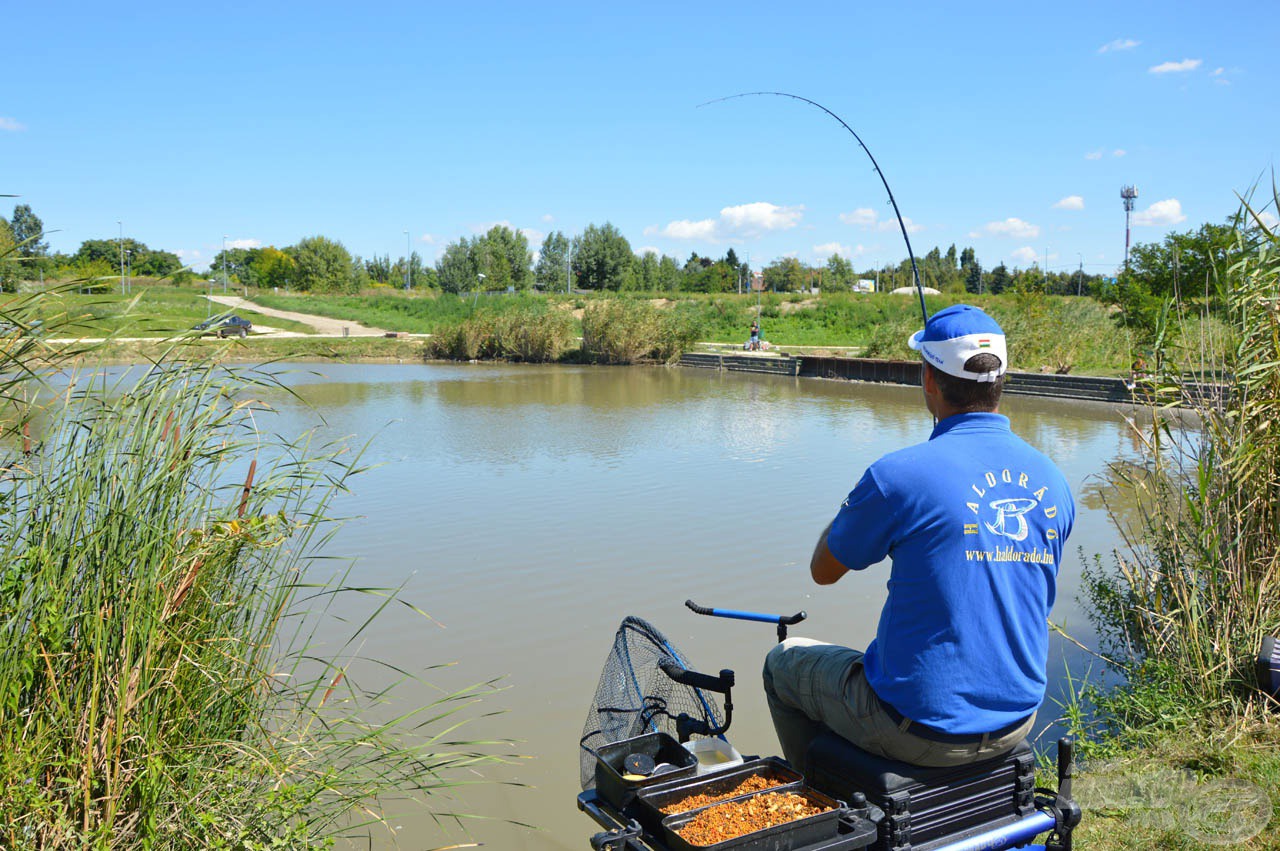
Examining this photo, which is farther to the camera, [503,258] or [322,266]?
[503,258]

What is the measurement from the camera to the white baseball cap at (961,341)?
246 cm

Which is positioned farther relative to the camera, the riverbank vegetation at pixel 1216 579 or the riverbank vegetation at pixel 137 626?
the riverbank vegetation at pixel 1216 579

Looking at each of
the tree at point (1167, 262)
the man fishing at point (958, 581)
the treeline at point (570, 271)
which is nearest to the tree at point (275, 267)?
the treeline at point (570, 271)

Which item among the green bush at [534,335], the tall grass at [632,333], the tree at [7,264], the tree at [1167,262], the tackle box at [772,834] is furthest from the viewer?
the green bush at [534,335]

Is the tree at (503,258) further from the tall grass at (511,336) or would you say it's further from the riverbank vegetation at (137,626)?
the riverbank vegetation at (137,626)

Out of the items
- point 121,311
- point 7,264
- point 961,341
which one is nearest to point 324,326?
point 121,311

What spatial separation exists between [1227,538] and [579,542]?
5.91 m

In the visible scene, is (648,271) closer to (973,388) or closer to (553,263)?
(553,263)

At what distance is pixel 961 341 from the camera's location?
2.46 metres

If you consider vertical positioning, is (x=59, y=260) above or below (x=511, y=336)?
above

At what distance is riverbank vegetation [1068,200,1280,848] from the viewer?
3.92 m

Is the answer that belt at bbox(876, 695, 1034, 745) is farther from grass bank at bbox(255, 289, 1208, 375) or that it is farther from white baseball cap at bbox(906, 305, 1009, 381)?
grass bank at bbox(255, 289, 1208, 375)

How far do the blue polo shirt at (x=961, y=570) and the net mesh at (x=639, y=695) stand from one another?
72cm

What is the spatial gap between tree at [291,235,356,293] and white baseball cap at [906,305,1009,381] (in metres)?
72.7
